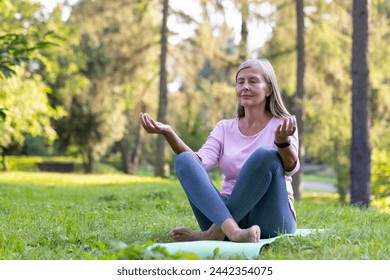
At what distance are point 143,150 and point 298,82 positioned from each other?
2234 cm

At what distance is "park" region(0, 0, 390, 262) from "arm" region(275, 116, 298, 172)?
0.48 meters

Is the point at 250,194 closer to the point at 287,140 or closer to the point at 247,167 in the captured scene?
the point at 247,167

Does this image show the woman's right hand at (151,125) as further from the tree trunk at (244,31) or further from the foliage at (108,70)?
the foliage at (108,70)

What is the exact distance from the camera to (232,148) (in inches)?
165

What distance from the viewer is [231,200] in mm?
3816

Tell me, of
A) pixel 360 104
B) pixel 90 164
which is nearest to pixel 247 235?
pixel 360 104

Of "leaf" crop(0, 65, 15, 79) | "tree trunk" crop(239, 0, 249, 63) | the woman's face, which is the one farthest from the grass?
"tree trunk" crop(239, 0, 249, 63)

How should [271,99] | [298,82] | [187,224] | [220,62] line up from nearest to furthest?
[271,99] < [187,224] < [298,82] < [220,62]

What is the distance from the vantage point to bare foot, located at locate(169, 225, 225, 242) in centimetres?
376

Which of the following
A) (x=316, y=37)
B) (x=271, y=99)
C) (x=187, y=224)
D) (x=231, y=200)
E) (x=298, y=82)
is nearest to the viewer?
(x=231, y=200)

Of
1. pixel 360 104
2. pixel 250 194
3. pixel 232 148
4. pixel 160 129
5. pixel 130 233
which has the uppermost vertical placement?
pixel 360 104

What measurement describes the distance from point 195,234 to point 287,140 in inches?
35.8

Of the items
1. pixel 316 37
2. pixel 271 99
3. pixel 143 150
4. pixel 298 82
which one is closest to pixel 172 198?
pixel 271 99

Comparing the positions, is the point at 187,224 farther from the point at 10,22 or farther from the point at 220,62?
the point at 220,62
